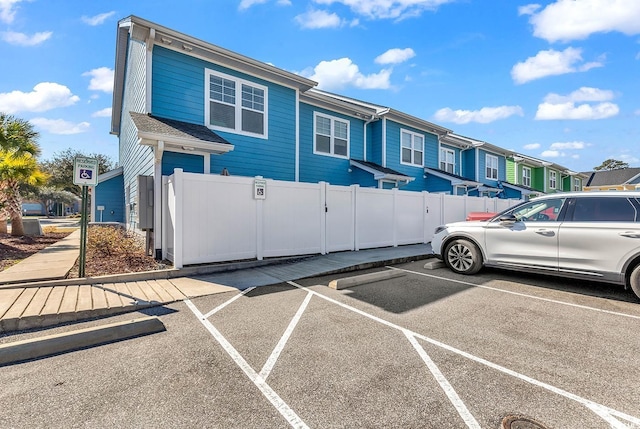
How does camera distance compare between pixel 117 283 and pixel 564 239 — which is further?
pixel 117 283

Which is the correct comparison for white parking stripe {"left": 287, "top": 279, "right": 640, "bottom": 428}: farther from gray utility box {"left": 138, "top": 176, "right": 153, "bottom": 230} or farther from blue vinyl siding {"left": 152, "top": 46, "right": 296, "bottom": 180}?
blue vinyl siding {"left": 152, "top": 46, "right": 296, "bottom": 180}

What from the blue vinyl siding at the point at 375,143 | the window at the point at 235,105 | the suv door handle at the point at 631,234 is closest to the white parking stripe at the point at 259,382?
the suv door handle at the point at 631,234

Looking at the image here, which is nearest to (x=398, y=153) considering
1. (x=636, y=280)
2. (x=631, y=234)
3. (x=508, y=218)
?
(x=508, y=218)

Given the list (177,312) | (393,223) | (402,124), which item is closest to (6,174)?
(177,312)

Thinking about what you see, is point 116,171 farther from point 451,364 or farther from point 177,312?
point 451,364

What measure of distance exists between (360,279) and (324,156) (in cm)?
831

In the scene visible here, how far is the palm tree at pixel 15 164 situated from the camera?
10555mm

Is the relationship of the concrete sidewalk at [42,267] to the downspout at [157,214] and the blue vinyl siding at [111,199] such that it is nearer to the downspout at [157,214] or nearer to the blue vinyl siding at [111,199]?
the downspout at [157,214]

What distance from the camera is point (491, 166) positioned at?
74.4 feet

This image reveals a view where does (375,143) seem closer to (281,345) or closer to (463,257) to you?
(463,257)

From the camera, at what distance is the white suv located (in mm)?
4988

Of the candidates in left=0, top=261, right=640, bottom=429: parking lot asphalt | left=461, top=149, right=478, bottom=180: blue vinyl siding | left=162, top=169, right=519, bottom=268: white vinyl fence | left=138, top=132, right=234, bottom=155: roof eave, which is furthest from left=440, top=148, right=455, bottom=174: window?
left=0, top=261, right=640, bottom=429: parking lot asphalt

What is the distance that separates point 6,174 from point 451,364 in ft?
46.0

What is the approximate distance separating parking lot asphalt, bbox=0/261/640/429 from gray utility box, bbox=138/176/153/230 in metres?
3.39
